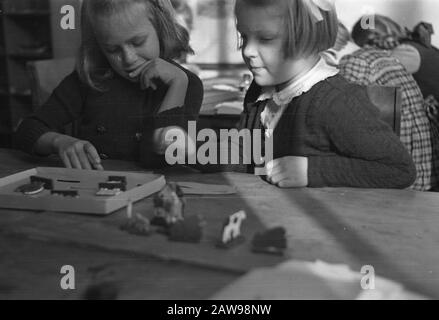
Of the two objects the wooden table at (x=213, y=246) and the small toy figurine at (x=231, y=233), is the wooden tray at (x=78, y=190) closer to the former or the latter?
the wooden table at (x=213, y=246)

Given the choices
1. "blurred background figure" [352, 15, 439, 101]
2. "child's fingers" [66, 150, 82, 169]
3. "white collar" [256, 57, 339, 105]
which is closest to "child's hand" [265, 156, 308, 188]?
"white collar" [256, 57, 339, 105]

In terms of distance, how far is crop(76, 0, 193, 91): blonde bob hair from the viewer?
1012mm

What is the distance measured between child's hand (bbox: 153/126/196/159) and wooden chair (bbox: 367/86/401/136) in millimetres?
507

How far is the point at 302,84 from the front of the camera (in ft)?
3.35

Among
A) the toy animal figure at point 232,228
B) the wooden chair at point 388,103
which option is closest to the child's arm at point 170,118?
the toy animal figure at point 232,228

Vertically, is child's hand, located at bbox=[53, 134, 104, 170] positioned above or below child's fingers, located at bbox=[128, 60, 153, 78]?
below

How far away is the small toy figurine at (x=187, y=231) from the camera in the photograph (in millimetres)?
692

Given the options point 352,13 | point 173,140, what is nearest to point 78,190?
point 173,140

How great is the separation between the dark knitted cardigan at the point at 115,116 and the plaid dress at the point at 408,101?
0.76 meters

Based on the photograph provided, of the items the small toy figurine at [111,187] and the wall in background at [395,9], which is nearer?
the small toy figurine at [111,187]

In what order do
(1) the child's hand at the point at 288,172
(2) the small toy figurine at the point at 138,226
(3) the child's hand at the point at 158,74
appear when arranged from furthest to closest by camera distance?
(3) the child's hand at the point at 158,74
(1) the child's hand at the point at 288,172
(2) the small toy figurine at the point at 138,226

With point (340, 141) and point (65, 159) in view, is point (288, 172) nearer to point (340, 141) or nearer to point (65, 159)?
point (340, 141)

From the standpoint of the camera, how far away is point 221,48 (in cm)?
98

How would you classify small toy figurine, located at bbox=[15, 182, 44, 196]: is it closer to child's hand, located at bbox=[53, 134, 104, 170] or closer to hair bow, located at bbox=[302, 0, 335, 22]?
child's hand, located at bbox=[53, 134, 104, 170]
